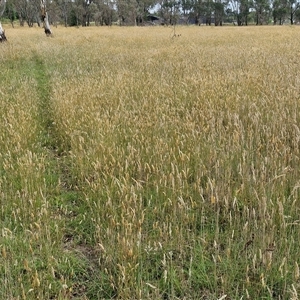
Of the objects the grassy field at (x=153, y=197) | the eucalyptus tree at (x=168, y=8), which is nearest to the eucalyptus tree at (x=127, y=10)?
the eucalyptus tree at (x=168, y=8)

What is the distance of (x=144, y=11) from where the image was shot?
98125 mm

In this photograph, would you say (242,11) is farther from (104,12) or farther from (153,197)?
(153,197)

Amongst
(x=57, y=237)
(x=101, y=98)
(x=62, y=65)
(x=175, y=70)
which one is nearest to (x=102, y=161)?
(x=57, y=237)

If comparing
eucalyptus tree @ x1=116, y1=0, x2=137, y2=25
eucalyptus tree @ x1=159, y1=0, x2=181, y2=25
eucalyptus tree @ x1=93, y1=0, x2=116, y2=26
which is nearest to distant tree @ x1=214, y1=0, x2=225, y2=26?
eucalyptus tree @ x1=159, y1=0, x2=181, y2=25

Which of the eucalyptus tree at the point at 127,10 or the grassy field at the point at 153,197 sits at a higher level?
the eucalyptus tree at the point at 127,10

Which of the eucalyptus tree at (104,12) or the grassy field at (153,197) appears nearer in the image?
the grassy field at (153,197)

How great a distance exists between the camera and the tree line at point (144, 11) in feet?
268

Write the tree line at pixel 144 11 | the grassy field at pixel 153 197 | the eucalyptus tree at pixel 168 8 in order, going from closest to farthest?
the grassy field at pixel 153 197
the tree line at pixel 144 11
the eucalyptus tree at pixel 168 8

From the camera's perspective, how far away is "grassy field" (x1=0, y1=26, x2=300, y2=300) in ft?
8.15

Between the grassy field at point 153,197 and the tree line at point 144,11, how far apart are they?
76002 millimetres

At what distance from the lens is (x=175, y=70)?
10.0 m

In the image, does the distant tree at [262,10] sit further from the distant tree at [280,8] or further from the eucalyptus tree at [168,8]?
the eucalyptus tree at [168,8]

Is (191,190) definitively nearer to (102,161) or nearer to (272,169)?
(272,169)

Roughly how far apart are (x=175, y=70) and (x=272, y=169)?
701 centimetres
